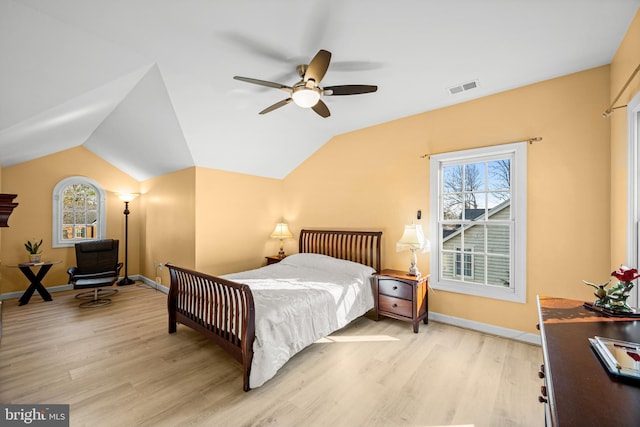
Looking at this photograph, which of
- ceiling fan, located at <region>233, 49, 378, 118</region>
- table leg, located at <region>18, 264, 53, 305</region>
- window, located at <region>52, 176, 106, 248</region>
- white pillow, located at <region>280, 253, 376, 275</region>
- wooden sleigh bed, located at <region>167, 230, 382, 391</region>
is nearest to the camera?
ceiling fan, located at <region>233, 49, 378, 118</region>

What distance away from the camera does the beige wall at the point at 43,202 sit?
4.77m

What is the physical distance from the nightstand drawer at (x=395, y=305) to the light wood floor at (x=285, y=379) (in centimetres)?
22

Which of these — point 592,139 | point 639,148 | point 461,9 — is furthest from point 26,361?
point 592,139

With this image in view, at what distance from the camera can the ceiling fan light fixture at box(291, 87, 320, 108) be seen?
236cm

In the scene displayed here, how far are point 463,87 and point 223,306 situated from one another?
3540 millimetres

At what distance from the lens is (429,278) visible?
3.63 meters

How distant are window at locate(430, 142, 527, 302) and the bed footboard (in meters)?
2.55

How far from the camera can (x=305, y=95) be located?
2398mm

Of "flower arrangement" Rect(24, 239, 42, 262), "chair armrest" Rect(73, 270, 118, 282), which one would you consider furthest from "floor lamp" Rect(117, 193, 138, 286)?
"flower arrangement" Rect(24, 239, 42, 262)

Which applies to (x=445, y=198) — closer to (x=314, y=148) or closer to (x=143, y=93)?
(x=314, y=148)

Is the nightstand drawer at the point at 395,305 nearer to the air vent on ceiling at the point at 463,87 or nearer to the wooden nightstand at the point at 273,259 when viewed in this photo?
the wooden nightstand at the point at 273,259

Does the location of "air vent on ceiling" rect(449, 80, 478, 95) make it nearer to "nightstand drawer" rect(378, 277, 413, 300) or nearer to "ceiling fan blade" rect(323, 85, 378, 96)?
"ceiling fan blade" rect(323, 85, 378, 96)

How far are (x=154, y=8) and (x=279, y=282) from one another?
288 centimetres

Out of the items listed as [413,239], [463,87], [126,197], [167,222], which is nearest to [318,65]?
[463,87]
